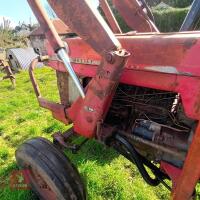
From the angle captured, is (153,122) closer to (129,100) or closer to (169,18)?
(129,100)

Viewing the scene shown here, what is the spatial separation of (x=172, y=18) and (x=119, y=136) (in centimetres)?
1667

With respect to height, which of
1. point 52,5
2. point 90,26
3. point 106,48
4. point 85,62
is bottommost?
point 85,62

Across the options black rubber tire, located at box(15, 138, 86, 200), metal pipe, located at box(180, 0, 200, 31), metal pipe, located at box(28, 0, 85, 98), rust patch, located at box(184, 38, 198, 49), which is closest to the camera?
rust patch, located at box(184, 38, 198, 49)

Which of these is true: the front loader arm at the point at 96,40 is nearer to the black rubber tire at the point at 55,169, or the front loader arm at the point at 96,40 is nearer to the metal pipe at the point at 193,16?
the black rubber tire at the point at 55,169

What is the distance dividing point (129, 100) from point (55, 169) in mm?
787

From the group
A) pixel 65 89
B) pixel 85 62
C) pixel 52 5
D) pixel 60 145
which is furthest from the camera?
pixel 65 89

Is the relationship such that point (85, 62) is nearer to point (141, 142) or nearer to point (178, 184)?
point (141, 142)

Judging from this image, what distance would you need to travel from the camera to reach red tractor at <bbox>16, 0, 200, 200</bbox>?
166 centimetres

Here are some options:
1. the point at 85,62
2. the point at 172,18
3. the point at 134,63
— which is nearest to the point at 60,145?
the point at 85,62

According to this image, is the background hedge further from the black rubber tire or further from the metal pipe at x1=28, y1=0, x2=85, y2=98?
the metal pipe at x1=28, y1=0, x2=85, y2=98

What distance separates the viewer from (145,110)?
7.02 ft

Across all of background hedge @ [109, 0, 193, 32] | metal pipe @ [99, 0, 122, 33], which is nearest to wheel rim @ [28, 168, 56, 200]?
metal pipe @ [99, 0, 122, 33]

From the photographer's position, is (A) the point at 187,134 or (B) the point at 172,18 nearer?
(A) the point at 187,134

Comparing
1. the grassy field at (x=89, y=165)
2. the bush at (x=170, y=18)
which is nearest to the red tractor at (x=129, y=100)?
the grassy field at (x=89, y=165)
